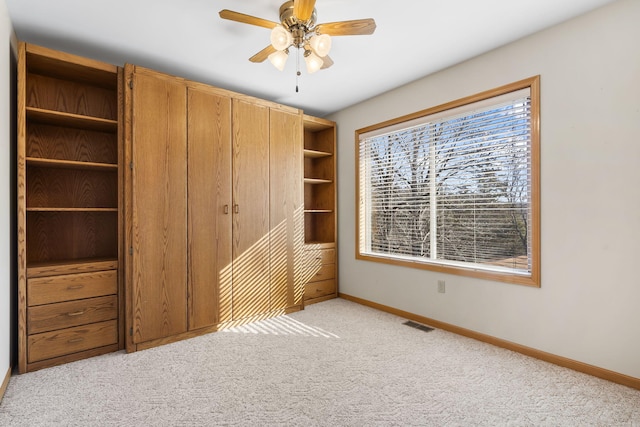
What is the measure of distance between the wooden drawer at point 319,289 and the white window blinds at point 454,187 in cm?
64

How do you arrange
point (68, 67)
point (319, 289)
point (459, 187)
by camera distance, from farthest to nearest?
1. point (319, 289)
2. point (459, 187)
3. point (68, 67)

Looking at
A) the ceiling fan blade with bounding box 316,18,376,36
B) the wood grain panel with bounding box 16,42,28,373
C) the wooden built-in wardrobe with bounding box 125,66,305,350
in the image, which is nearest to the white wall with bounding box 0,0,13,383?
the wood grain panel with bounding box 16,42,28,373

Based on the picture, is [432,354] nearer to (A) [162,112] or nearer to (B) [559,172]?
(B) [559,172]

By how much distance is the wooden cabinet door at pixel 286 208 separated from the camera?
3529 millimetres

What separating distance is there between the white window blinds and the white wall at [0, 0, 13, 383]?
3.18 m

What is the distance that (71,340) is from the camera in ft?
8.03

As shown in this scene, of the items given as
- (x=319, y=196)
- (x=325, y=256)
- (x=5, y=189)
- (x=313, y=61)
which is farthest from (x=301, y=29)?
(x=325, y=256)

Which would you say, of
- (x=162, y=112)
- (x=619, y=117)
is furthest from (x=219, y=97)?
(x=619, y=117)

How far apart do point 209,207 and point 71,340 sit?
1.46 meters

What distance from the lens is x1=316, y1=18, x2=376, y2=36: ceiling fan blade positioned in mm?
1926

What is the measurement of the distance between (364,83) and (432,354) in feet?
8.65

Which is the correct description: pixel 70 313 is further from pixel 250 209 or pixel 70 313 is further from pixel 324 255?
pixel 324 255

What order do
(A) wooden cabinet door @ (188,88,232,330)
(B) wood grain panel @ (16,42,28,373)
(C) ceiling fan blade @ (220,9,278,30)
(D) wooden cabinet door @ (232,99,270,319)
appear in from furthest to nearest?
(D) wooden cabinet door @ (232,99,270,319) → (A) wooden cabinet door @ (188,88,232,330) → (B) wood grain panel @ (16,42,28,373) → (C) ceiling fan blade @ (220,9,278,30)

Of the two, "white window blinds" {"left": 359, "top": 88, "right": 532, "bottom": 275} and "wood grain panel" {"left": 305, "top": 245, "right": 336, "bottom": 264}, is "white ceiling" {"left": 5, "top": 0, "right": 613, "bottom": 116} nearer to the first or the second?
"white window blinds" {"left": 359, "top": 88, "right": 532, "bottom": 275}
